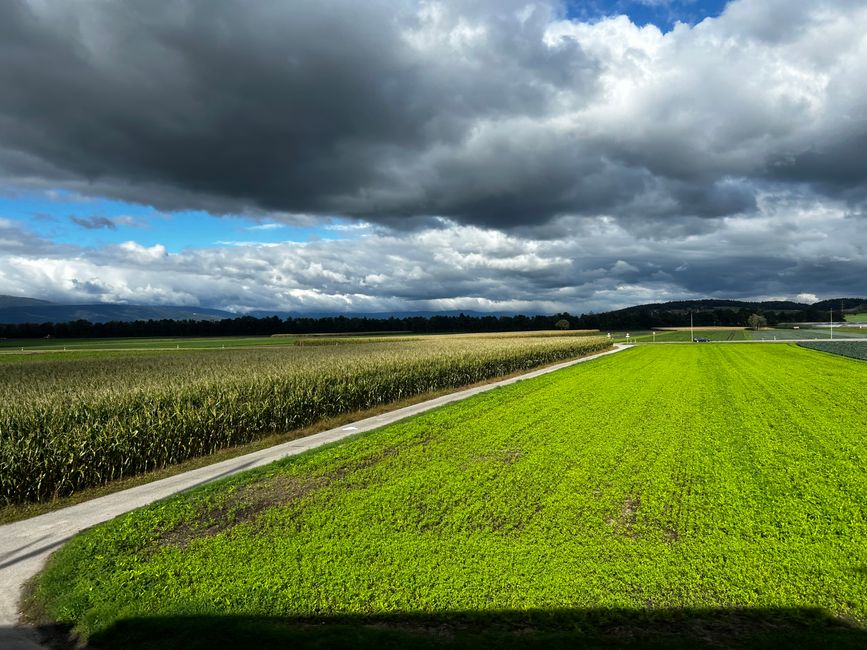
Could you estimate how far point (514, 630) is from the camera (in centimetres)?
504

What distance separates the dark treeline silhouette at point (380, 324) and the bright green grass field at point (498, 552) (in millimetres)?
108076

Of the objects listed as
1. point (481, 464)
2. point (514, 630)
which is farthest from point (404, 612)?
point (481, 464)

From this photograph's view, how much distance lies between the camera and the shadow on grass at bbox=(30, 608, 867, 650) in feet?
15.7

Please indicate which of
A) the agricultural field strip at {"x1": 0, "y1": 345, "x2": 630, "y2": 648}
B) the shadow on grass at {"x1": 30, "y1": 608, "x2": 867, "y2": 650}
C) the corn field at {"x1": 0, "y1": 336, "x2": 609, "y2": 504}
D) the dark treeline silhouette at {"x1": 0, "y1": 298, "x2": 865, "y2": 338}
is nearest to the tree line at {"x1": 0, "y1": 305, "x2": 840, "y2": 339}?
the dark treeline silhouette at {"x1": 0, "y1": 298, "x2": 865, "y2": 338}

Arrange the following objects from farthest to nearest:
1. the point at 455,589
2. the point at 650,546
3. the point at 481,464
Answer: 1. the point at 481,464
2. the point at 650,546
3. the point at 455,589

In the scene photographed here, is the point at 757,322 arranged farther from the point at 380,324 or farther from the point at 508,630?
the point at 508,630

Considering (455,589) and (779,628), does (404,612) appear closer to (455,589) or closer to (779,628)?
(455,589)

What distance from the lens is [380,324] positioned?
13600 centimetres

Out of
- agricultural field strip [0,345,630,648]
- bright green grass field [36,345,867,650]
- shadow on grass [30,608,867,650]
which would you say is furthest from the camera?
agricultural field strip [0,345,630,648]

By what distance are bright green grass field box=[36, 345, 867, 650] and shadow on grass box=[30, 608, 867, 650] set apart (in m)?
0.02

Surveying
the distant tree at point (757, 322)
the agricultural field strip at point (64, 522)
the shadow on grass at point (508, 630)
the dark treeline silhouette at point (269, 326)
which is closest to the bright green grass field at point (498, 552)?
the shadow on grass at point (508, 630)

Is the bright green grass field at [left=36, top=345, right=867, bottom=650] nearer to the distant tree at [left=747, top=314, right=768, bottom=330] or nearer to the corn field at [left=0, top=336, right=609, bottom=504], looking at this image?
the corn field at [left=0, top=336, right=609, bottom=504]

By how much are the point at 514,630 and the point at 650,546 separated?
2486 mm

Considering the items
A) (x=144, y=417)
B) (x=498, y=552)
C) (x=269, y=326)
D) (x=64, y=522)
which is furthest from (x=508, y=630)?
(x=269, y=326)
